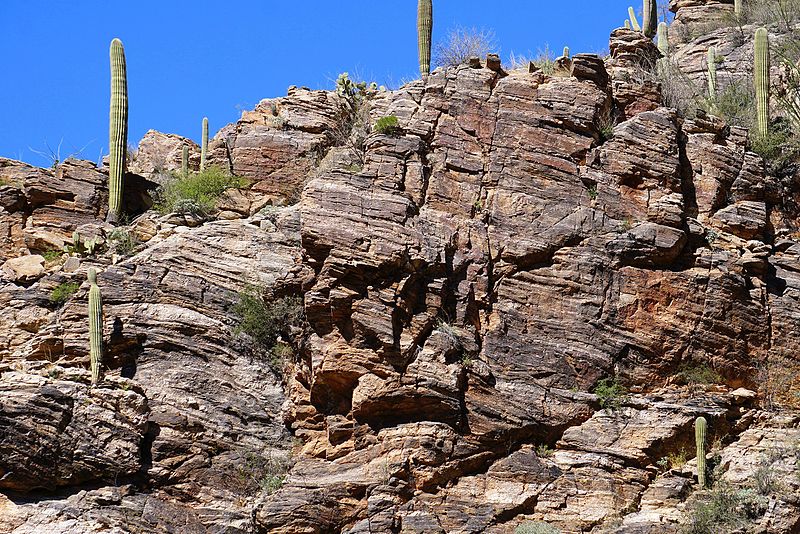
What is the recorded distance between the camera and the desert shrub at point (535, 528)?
1853 centimetres

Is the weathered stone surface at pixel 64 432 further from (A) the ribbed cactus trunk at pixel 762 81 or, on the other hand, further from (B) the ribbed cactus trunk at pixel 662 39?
(B) the ribbed cactus trunk at pixel 662 39

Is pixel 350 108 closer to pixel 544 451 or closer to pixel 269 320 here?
pixel 269 320

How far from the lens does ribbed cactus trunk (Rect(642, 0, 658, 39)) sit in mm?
29422

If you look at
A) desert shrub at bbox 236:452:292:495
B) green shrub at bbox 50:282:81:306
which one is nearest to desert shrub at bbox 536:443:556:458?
desert shrub at bbox 236:452:292:495

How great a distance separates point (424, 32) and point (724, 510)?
10.7 meters

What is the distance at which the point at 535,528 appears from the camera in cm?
1862

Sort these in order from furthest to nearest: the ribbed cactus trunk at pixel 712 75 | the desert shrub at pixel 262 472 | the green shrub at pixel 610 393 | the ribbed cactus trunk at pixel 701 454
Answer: the ribbed cactus trunk at pixel 712 75
the green shrub at pixel 610 393
the desert shrub at pixel 262 472
the ribbed cactus trunk at pixel 701 454

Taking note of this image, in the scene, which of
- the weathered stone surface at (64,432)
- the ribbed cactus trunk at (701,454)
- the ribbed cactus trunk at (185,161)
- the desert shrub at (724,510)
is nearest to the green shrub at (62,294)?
the weathered stone surface at (64,432)

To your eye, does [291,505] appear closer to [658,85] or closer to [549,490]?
[549,490]

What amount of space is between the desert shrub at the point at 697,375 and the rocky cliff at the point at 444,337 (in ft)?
0.12

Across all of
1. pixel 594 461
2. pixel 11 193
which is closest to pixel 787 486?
pixel 594 461

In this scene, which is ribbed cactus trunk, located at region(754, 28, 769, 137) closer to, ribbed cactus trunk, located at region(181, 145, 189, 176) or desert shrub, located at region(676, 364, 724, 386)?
desert shrub, located at region(676, 364, 724, 386)

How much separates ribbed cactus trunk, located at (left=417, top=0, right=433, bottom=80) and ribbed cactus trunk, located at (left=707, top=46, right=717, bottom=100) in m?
5.85

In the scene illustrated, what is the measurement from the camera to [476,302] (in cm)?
2044
